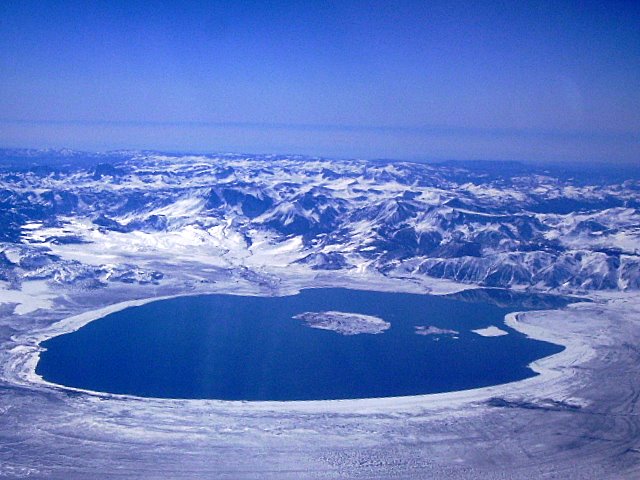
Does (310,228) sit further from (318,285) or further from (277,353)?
(277,353)

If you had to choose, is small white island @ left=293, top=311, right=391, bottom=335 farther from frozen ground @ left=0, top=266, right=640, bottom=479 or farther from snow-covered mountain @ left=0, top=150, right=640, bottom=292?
snow-covered mountain @ left=0, top=150, right=640, bottom=292

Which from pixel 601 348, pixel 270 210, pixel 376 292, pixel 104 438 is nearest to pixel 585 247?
pixel 376 292

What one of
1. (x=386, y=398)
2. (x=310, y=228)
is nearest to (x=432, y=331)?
(x=386, y=398)

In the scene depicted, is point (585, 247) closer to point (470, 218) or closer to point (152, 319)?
point (470, 218)

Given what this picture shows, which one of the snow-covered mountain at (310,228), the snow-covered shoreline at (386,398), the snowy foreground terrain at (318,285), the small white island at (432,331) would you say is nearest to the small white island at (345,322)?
the snowy foreground terrain at (318,285)

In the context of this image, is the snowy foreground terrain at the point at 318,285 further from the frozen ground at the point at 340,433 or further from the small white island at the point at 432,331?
the small white island at the point at 432,331

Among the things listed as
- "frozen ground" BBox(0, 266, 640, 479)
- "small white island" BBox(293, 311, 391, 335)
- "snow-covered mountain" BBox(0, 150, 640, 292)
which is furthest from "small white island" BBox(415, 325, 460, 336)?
"snow-covered mountain" BBox(0, 150, 640, 292)
